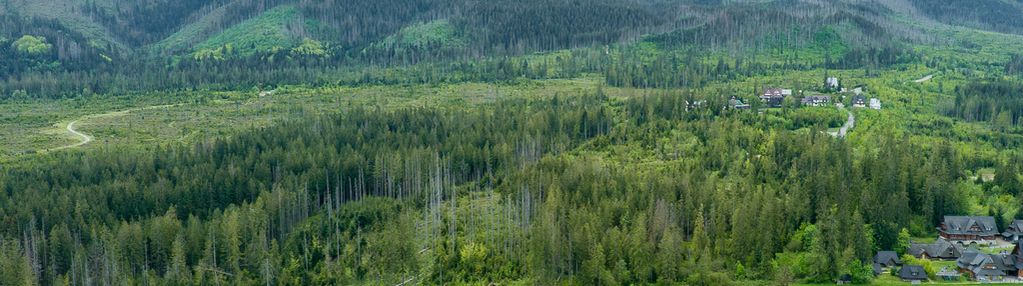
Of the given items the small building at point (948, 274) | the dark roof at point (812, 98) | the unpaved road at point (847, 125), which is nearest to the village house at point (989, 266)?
the small building at point (948, 274)

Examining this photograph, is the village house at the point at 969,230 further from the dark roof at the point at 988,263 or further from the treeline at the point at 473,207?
the dark roof at the point at 988,263

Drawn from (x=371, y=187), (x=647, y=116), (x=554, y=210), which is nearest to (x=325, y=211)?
(x=371, y=187)

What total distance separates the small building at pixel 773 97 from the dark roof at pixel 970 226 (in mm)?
58454

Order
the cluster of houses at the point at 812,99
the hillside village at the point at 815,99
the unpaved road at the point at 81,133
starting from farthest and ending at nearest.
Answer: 1. the cluster of houses at the point at 812,99
2. the hillside village at the point at 815,99
3. the unpaved road at the point at 81,133

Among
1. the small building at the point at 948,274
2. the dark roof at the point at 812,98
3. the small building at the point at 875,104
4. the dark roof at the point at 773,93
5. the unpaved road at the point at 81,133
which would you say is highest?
the dark roof at the point at 773,93

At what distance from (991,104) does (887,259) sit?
69.2m

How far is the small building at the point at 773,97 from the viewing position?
138 m

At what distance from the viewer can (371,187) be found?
97000mm

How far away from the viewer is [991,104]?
130625 mm

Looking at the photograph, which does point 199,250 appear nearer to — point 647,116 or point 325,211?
point 325,211

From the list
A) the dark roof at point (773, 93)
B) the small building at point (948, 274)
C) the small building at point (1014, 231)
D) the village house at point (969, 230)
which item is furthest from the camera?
the dark roof at point (773, 93)

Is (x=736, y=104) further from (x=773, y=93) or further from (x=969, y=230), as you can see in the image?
(x=969, y=230)

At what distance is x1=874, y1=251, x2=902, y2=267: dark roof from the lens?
7181 centimetres

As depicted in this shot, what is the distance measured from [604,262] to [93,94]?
427ft
